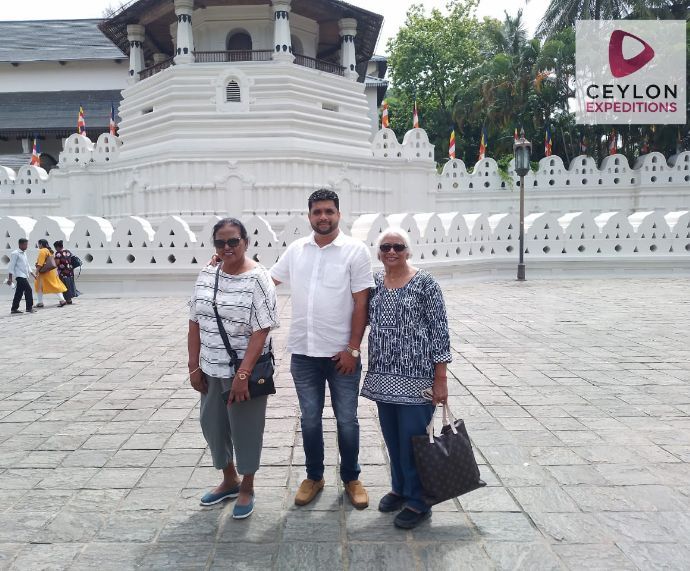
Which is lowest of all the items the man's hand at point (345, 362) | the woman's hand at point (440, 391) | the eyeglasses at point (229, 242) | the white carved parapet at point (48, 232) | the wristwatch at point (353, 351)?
the woman's hand at point (440, 391)

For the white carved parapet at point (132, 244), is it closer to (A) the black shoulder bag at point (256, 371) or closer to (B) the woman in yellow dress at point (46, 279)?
(B) the woman in yellow dress at point (46, 279)

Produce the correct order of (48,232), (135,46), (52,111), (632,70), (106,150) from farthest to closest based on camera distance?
(52,111) → (632,70) → (135,46) → (106,150) → (48,232)

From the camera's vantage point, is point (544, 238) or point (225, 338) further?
point (544, 238)

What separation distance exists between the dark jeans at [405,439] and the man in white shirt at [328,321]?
8.5 inches

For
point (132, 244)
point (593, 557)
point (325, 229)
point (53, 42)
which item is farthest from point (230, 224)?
point (53, 42)

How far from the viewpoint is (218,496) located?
3.51m

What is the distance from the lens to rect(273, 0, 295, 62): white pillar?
20.5 metres

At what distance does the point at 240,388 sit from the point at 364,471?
1.25 meters

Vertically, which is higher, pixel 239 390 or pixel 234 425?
pixel 239 390

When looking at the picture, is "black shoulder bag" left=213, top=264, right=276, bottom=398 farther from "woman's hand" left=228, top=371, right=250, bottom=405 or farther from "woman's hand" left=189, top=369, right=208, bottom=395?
"woman's hand" left=189, top=369, right=208, bottom=395

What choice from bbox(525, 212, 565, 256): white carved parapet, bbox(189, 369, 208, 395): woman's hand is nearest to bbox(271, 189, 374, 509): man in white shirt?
bbox(189, 369, 208, 395): woman's hand

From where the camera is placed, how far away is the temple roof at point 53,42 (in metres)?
37.0

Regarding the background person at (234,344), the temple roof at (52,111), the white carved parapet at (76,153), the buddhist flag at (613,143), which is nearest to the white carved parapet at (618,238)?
the buddhist flag at (613,143)

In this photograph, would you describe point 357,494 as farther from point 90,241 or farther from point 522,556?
point 90,241
